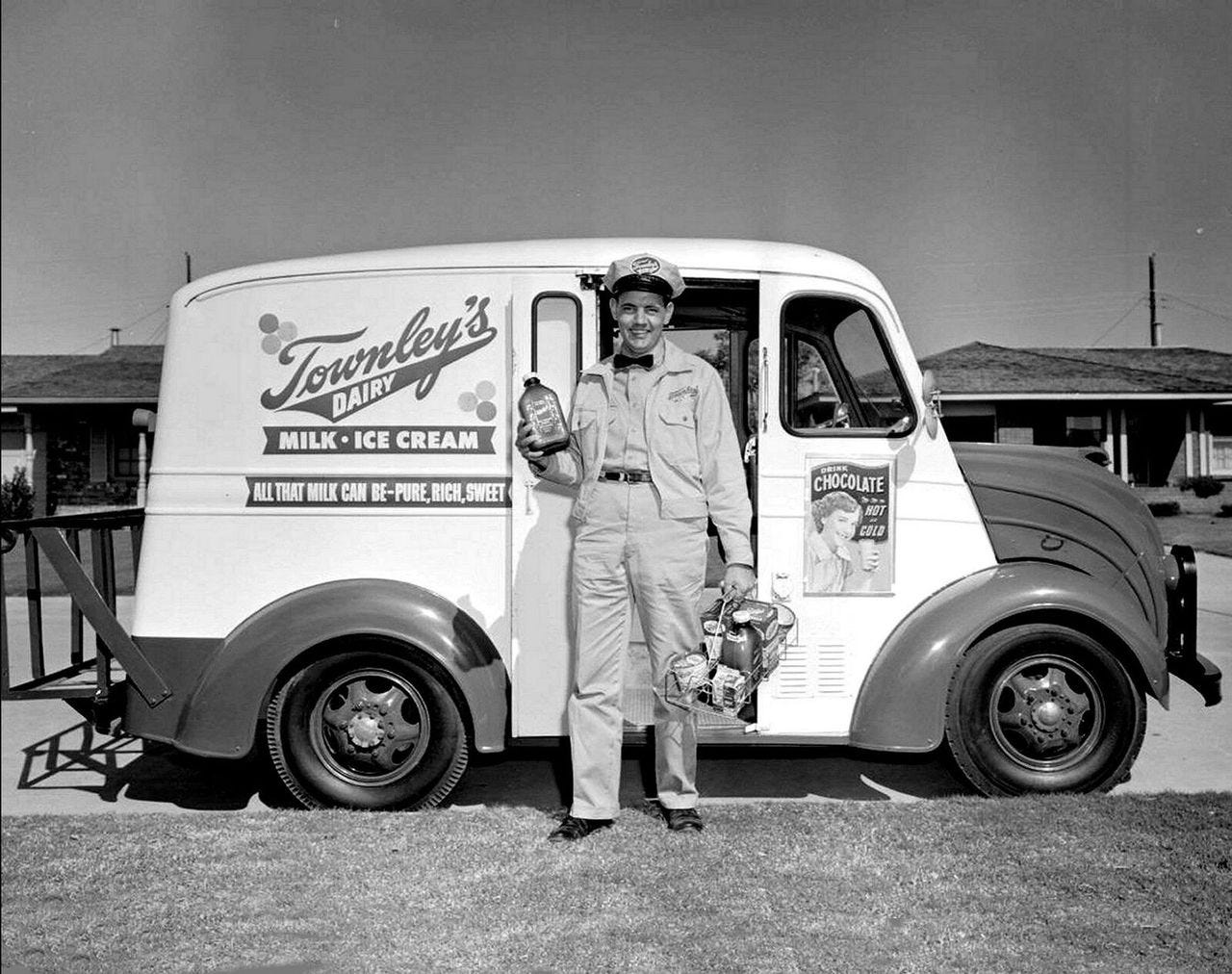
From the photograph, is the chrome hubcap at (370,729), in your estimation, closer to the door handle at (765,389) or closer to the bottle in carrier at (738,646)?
the bottle in carrier at (738,646)

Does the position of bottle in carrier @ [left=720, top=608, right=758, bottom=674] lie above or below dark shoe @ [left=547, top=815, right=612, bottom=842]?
above

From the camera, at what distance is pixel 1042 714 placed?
457 cm

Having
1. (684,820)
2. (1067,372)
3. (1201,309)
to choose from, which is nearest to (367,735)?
(684,820)

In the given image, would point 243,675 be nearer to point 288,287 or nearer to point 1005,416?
point 288,287

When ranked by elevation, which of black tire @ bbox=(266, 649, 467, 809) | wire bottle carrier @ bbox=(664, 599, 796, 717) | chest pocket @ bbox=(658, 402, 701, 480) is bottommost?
black tire @ bbox=(266, 649, 467, 809)

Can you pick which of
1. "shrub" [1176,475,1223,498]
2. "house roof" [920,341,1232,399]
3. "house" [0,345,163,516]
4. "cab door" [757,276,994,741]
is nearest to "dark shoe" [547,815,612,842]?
"cab door" [757,276,994,741]

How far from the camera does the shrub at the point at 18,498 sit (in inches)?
734

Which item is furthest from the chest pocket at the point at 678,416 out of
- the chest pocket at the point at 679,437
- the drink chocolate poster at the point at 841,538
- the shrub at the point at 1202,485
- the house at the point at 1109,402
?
the shrub at the point at 1202,485

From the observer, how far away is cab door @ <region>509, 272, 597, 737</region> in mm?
4453

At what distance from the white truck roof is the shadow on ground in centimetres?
207

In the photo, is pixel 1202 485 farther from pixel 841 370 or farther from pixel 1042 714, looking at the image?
pixel 841 370

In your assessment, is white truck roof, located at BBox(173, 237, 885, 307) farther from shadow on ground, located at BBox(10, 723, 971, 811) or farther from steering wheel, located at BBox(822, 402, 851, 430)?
shadow on ground, located at BBox(10, 723, 971, 811)

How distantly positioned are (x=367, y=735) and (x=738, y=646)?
5.31 ft

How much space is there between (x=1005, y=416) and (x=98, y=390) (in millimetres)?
16746
